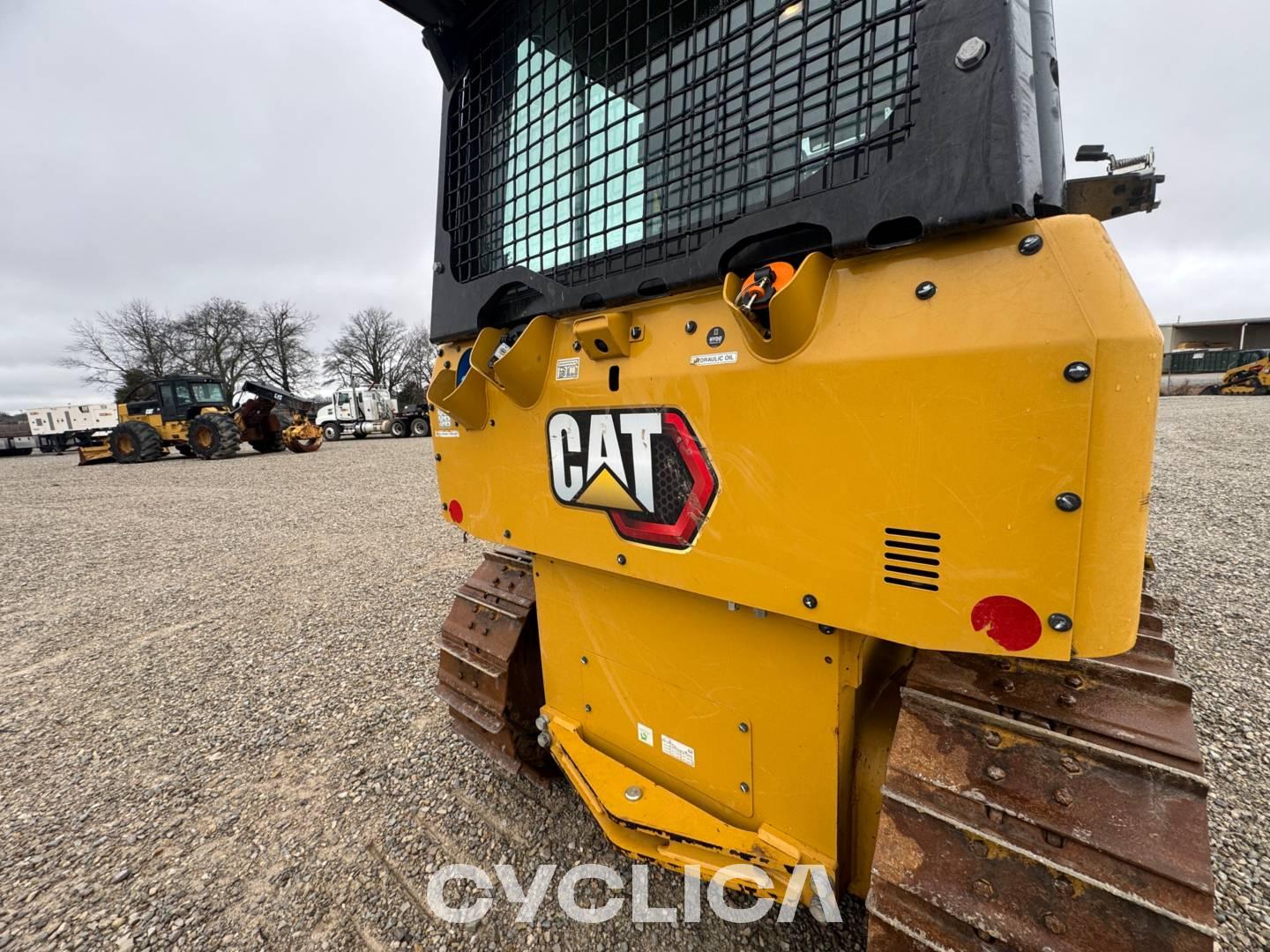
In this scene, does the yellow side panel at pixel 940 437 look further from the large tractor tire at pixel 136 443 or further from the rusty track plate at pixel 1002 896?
the large tractor tire at pixel 136 443

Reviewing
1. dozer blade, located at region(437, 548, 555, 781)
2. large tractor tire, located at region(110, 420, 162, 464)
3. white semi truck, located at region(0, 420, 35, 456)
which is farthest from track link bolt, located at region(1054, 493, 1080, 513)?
white semi truck, located at region(0, 420, 35, 456)

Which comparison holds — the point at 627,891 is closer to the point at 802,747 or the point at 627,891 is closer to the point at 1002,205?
the point at 802,747

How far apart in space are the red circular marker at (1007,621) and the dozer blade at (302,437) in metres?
21.0

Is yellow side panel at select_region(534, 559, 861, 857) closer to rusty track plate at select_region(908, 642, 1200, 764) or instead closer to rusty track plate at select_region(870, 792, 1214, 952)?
rusty track plate at select_region(908, 642, 1200, 764)

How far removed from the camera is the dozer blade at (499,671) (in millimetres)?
2111

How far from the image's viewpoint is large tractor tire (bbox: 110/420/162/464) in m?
16.8

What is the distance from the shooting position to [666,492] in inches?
53.9

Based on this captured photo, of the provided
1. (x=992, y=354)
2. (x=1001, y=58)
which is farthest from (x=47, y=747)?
(x=1001, y=58)

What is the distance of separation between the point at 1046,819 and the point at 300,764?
3.02m

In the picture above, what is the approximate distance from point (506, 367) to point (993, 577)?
1293 millimetres

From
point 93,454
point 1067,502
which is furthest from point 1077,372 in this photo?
point 93,454

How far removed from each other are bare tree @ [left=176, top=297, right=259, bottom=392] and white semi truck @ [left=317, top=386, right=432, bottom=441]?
13.2 m

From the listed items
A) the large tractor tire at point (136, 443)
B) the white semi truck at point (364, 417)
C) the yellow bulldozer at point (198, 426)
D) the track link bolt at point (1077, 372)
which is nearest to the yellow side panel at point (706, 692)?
the track link bolt at point (1077, 372)

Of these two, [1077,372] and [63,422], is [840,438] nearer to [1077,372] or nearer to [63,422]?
[1077,372]
